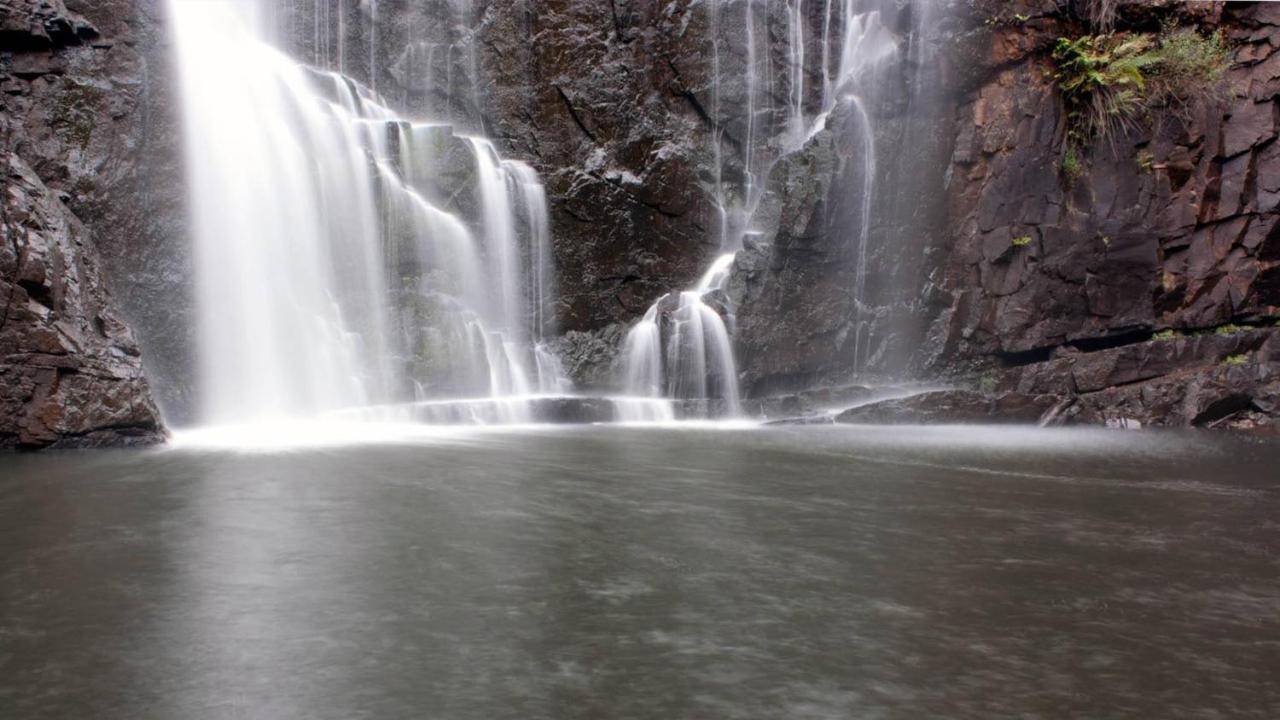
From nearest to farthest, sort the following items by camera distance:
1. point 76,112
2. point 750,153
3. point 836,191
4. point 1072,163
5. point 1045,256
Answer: point 76,112, point 1045,256, point 1072,163, point 836,191, point 750,153

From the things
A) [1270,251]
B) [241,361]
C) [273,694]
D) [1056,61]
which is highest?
[1056,61]

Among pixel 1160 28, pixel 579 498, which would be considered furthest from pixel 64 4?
pixel 1160 28

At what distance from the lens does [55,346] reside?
12.7 meters

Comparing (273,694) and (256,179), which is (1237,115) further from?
(273,694)

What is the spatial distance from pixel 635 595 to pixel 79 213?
15.2 m

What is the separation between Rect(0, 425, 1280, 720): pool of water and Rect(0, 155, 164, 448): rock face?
242 cm

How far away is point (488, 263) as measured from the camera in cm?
2080

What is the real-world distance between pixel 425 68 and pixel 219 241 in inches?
289

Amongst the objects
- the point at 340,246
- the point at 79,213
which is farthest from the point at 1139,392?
the point at 79,213

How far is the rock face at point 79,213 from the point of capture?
41.5 feet

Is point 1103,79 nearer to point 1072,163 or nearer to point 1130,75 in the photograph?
point 1130,75

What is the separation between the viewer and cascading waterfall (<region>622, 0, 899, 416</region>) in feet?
64.8

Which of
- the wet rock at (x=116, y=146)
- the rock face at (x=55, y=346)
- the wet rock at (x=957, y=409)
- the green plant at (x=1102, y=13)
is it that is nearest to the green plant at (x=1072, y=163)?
the green plant at (x=1102, y=13)

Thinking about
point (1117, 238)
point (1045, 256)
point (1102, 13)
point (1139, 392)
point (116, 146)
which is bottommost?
point (1139, 392)
